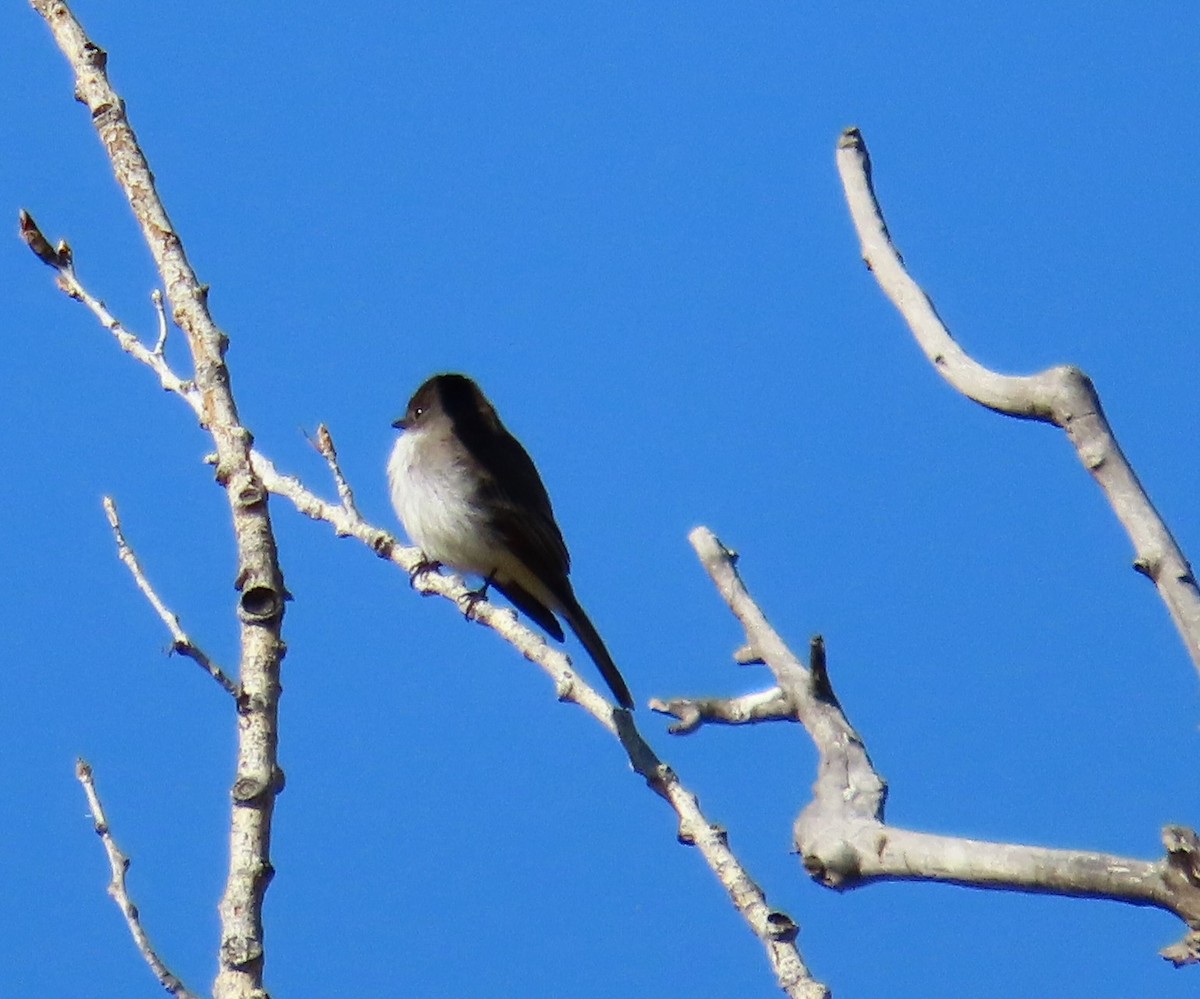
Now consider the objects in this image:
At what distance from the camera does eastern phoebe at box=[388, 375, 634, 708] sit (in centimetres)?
888

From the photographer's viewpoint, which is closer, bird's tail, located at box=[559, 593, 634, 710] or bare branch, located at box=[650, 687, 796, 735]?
bare branch, located at box=[650, 687, 796, 735]

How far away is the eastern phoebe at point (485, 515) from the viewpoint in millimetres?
8883

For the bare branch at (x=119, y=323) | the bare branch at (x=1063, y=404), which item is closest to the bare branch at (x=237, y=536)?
the bare branch at (x=119, y=323)

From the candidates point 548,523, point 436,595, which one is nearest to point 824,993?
point 436,595

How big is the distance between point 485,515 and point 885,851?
5767 mm

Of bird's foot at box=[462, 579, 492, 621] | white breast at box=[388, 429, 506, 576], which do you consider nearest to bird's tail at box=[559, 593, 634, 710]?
white breast at box=[388, 429, 506, 576]

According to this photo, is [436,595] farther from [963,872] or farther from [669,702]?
[963,872]

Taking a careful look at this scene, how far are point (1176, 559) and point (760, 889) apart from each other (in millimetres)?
1076

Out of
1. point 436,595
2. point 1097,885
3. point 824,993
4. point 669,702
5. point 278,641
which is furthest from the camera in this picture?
Result: point 436,595

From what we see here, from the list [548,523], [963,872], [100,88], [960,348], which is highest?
[548,523]

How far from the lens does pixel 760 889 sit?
3.71 meters

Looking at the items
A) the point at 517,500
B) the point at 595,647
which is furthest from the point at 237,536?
the point at 517,500

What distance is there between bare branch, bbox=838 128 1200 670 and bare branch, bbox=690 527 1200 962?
0.35 meters

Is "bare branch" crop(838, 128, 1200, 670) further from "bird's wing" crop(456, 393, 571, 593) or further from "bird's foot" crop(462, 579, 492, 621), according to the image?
"bird's wing" crop(456, 393, 571, 593)
